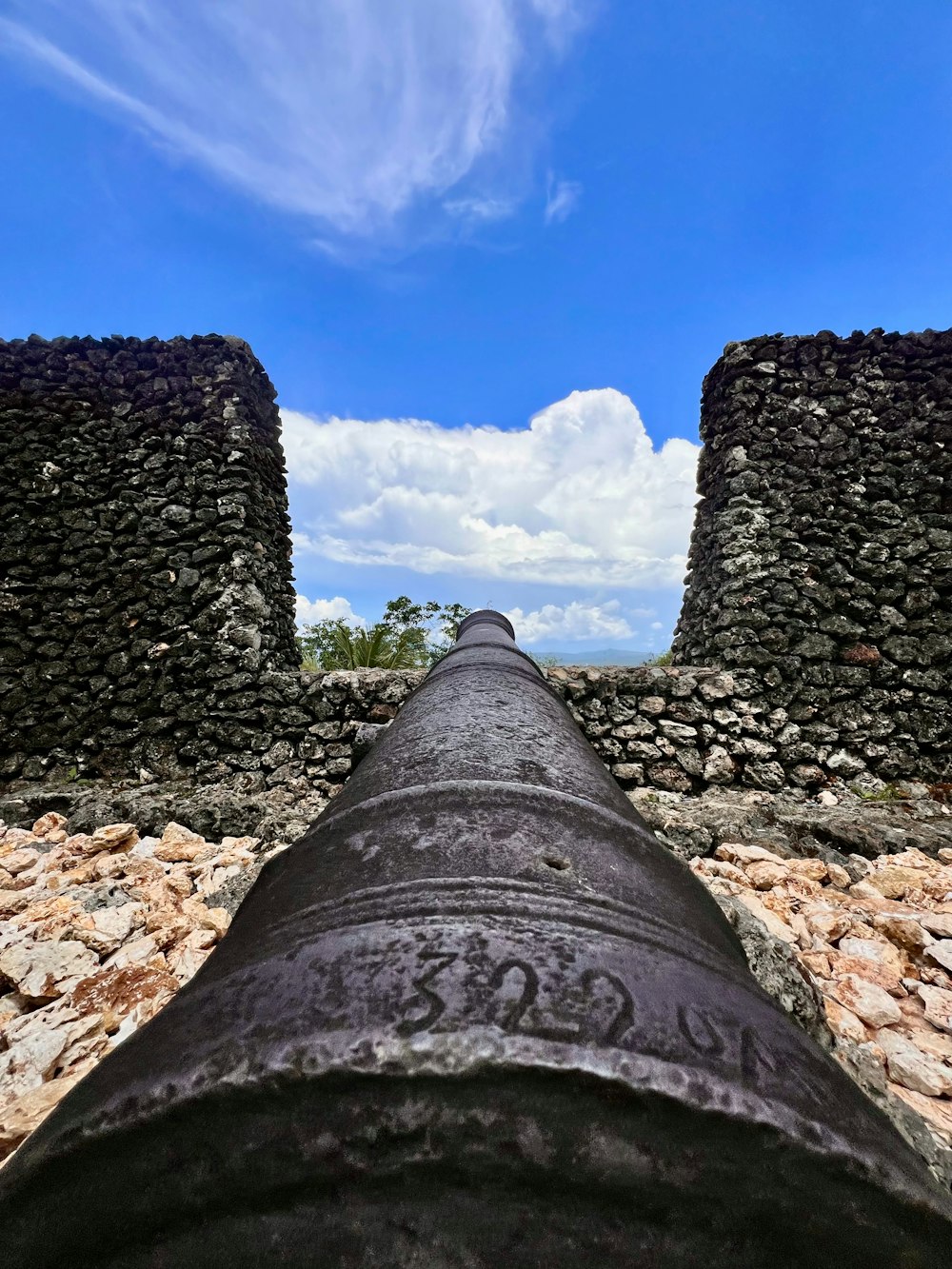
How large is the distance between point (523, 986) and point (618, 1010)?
10 cm

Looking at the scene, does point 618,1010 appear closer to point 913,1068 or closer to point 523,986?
point 523,986

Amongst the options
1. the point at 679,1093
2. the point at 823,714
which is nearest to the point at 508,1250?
the point at 679,1093

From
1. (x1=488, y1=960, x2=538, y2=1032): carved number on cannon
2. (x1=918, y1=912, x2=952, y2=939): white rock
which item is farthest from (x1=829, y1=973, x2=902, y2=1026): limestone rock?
(x1=488, y1=960, x2=538, y2=1032): carved number on cannon

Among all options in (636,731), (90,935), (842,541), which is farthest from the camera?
(842,541)

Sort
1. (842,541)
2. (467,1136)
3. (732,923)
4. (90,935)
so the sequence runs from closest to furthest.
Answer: (467,1136) < (732,923) < (90,935) < (842,541)

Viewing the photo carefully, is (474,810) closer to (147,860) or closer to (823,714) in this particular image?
(147,860)

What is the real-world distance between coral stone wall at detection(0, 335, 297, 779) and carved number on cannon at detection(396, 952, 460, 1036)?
19.3 feet

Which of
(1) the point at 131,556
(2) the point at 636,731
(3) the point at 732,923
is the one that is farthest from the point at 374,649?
(3) the point at 732,923

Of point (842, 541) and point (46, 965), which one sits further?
point (842, 541)

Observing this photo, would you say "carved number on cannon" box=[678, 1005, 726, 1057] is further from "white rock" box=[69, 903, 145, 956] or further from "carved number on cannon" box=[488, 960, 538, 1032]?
"white rock" box=[69, 903, 145, 956]

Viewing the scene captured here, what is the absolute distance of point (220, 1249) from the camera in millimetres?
582

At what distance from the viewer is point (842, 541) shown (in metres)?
6.38

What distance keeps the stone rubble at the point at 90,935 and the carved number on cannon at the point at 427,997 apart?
196 cm

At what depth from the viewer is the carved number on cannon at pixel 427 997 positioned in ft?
1.99
